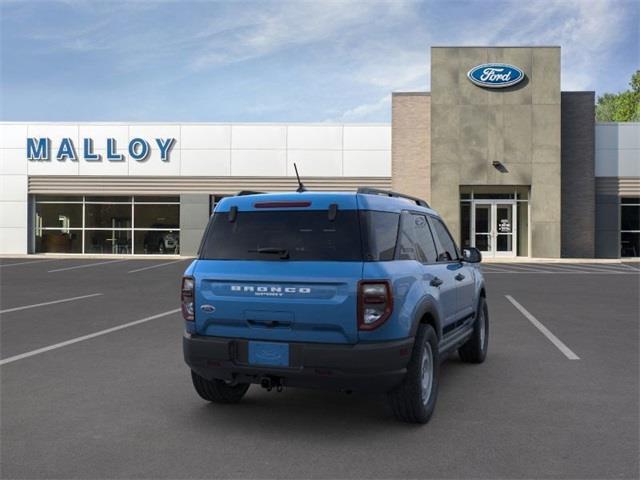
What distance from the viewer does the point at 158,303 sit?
12531 millimetres

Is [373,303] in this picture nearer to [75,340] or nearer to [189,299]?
[189,299]

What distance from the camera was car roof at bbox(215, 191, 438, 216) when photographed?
4.61 meters

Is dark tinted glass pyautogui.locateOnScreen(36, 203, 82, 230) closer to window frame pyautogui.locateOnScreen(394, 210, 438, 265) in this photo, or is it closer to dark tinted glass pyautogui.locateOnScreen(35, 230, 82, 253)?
dark tinted glass pyautogui.locateOnScreen(35, 230, 82, 253)

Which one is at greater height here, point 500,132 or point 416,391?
point 500,132

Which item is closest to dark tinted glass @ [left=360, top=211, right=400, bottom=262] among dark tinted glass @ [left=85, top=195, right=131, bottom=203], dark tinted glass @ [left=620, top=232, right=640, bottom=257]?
dark tinted glass @ [left=85, top=195, right=131, bottom=203]

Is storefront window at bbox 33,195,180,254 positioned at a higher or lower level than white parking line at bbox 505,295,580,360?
higher

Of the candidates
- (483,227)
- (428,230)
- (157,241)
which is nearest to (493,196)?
(483,227)

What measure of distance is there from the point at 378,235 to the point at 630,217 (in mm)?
28839

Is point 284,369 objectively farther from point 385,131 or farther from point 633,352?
point 385,131

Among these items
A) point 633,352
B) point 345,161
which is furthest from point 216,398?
point 345,161

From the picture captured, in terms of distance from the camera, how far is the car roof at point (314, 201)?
4605mm

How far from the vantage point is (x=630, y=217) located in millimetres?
29672

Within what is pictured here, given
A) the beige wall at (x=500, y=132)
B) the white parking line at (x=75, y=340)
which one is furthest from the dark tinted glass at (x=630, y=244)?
the white parking line at (x=75, y=340)

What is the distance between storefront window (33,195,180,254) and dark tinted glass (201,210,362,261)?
26.2m
